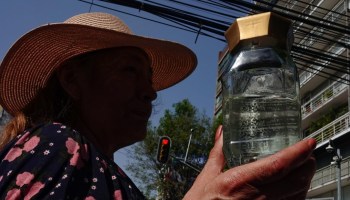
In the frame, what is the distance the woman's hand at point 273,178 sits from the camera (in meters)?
1.04

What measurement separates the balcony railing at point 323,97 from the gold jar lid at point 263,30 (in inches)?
966

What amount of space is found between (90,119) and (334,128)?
23.5 metres

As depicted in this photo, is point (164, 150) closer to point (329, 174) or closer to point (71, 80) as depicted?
point (71, 80)

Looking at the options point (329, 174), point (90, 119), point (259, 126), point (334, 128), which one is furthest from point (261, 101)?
point (329, 174)

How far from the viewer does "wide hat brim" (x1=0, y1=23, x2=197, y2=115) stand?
6.63ft

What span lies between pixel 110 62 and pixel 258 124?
985 mm

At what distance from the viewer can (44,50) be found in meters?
2.12

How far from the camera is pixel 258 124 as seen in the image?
3.77 ft

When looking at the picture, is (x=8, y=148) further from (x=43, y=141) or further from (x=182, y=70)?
(x=182, y=70)

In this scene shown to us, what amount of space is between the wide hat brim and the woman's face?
0.17ft

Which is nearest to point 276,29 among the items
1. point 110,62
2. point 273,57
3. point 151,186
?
point 273,57

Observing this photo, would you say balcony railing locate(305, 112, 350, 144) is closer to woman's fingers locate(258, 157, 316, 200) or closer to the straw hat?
the straw hat

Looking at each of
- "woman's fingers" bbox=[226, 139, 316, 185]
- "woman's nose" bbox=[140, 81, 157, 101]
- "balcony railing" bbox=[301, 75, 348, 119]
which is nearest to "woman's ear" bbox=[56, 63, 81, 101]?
"woman's nose" bbox=[140, 81, 157, 101]

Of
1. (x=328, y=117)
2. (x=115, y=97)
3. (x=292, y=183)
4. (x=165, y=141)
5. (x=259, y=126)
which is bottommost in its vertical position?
(x=292, y=183)
